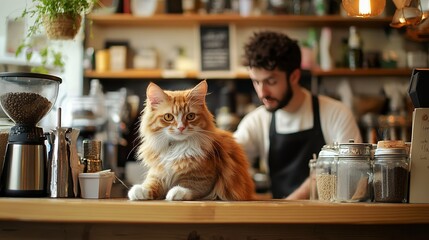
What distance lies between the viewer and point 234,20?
4.32m

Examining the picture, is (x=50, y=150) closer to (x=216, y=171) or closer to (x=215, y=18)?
(x=216, y=171)

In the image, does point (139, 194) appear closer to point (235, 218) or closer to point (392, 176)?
point (235, 218)

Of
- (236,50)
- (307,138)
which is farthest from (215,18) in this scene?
(307,138)

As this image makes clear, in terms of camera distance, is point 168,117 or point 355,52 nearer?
point 168,117

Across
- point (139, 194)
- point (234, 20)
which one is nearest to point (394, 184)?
point (139, 194)

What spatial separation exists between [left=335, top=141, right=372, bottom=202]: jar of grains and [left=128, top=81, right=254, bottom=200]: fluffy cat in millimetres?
306

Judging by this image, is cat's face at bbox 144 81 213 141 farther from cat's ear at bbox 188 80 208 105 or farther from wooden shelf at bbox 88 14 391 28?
wooden shelf at bbox 88 14 391 28

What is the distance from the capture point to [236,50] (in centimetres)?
448

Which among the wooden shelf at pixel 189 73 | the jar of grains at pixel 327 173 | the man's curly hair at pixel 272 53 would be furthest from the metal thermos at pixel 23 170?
the wooden shelf at pixel 189 73

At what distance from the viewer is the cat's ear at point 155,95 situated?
1530mm

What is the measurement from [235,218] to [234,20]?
3.28 metres

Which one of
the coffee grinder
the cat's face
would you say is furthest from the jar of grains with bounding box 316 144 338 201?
the coffee grinder

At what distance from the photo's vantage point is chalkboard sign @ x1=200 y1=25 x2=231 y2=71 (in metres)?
4.34

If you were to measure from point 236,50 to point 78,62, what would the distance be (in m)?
1.32
